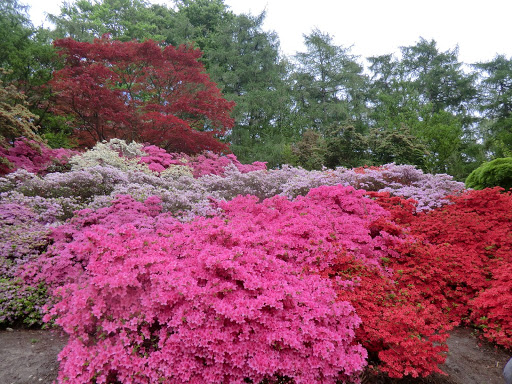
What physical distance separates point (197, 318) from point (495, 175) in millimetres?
7722

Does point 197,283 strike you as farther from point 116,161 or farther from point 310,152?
point 310,152

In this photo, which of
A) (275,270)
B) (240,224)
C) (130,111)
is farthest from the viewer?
(130,111)

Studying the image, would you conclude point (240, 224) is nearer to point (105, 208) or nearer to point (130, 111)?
point (105, 208)

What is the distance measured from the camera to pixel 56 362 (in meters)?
2.46

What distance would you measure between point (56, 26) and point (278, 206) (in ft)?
60.9

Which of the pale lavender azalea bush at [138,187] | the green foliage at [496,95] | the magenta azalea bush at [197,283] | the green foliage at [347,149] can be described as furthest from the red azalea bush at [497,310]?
the green foliage at [496,95]

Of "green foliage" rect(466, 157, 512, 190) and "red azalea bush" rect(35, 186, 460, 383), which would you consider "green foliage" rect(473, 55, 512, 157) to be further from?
"red azalea bush" rect(35, 186, 460, 383)

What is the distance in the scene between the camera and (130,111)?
8531 millimetres

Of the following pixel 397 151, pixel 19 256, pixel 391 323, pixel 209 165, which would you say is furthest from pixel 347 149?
pixel 19 256

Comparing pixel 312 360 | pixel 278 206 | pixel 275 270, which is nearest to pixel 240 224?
pixel 275 270

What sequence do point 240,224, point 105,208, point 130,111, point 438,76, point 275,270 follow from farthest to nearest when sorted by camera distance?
1. point 438,76
2. point 130,111
3. point 105,208
4. point 240,224
5. point 275,270

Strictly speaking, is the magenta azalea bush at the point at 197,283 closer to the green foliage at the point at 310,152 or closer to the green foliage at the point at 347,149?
the green foliage at the point at 347,149

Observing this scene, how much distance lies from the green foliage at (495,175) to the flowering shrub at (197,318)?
21.5ft

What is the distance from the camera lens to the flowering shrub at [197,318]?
6.47ft
